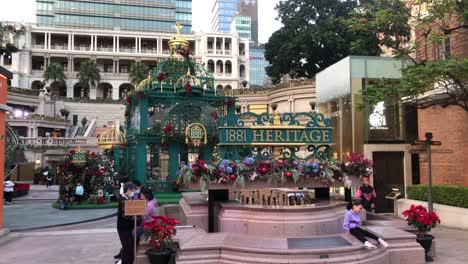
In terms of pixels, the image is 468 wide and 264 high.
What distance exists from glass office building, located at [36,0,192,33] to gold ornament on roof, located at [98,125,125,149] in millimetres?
79207

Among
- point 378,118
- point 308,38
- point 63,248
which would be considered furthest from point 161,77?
point 308,38

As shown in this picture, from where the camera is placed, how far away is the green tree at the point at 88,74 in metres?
78.8

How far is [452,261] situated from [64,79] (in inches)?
3221

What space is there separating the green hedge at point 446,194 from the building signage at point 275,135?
7.30 meters

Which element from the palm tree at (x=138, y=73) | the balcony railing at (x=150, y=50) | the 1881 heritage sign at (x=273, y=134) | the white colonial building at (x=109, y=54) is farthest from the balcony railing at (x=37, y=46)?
the 1881 heritage sign at (x=273, y=134)

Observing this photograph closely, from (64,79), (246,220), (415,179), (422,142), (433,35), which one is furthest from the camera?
(64,79)

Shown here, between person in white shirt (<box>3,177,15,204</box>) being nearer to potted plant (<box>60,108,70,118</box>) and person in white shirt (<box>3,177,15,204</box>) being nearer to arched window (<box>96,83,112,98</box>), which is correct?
potted plant (<box>60,108,70,118</box>)

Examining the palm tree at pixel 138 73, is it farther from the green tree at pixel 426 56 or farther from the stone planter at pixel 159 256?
the stone planter at pixel 159 256

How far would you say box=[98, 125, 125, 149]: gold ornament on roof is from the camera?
85.6 ft

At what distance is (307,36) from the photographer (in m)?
50.4

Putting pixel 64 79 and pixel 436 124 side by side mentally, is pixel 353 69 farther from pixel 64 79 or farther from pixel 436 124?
pixel 64 79

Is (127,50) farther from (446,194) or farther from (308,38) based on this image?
(446,194)

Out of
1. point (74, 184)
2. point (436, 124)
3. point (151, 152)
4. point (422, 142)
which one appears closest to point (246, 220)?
point (422, 142)

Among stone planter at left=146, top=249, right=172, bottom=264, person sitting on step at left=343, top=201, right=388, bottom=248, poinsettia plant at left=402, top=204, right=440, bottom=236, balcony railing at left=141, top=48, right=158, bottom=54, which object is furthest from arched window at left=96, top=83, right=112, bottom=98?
person sitting on step at left=343, top=201, right=388, bottom=248
